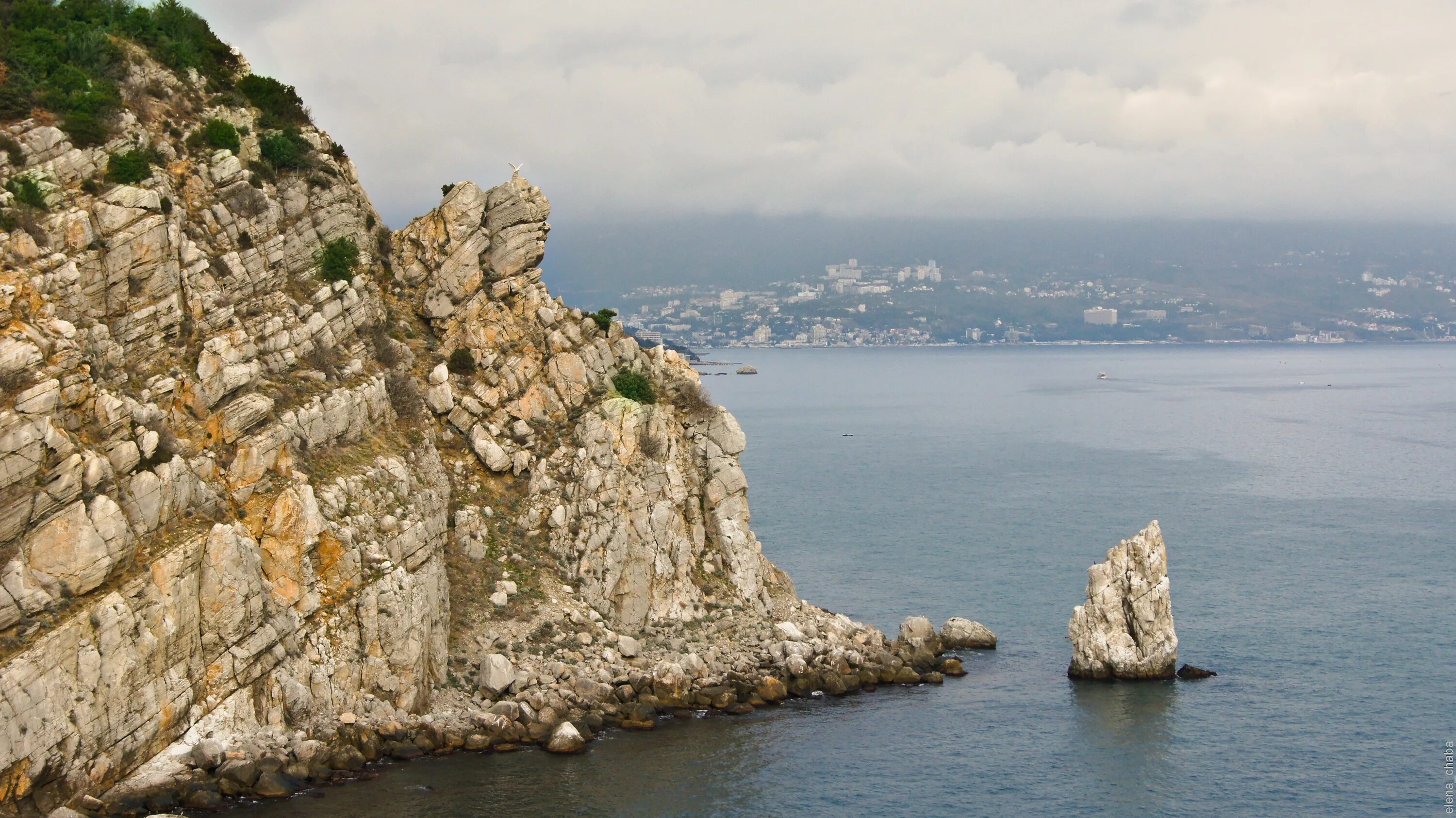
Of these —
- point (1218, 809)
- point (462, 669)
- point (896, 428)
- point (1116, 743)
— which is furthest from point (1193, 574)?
point (896, 428)

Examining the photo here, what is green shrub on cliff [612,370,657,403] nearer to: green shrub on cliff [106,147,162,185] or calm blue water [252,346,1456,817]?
calm blue water [252,346,1456,817]

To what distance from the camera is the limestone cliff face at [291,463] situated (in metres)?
38.9

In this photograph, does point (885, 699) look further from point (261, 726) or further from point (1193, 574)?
point (1193, 574)

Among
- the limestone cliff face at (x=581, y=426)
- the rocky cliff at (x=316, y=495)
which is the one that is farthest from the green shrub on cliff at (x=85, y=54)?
the limestone cliff face at (x=581, y=426)

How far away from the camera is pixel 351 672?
45.8 meters

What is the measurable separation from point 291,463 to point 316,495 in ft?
5.13

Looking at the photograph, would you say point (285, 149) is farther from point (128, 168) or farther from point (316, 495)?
point (316, 495)

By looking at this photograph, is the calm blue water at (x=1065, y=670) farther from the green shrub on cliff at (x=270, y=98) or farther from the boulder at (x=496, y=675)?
the green shrub on cliff at (x=270, y=98)

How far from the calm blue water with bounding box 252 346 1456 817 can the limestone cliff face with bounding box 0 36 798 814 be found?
5.94 m

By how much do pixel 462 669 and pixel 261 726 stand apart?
30.4 feet

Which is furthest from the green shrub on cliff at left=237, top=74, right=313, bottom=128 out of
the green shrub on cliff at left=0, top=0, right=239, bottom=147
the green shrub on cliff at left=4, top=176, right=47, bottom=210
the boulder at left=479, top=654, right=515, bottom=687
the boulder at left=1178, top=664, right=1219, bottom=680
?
the boulder at left=1178, top=664, right=1219, bottom=680

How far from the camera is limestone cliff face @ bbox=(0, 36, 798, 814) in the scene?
38875mm

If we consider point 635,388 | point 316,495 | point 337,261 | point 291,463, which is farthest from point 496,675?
point 337,261

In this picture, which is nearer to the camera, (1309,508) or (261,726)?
(261,726)
